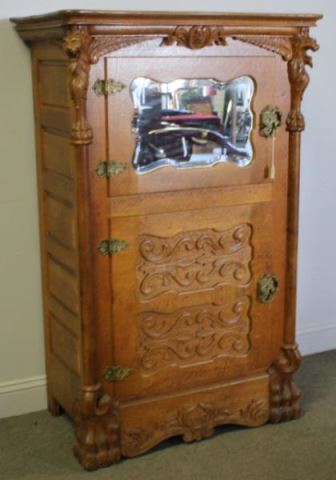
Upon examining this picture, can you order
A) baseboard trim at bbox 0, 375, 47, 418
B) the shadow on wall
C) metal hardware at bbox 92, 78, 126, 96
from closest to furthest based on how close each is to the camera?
metal hardware at bbox 92, 78, 126, 96, the shadow on wall, baseboard trim at bbox 0, 375, 47, 418

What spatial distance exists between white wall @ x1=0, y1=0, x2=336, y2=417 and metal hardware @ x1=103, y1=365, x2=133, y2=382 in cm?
50

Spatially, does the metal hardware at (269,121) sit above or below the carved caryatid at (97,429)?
above

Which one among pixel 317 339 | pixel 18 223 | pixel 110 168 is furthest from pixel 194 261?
pixel 317 339

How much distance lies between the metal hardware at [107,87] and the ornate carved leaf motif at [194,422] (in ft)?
3.60

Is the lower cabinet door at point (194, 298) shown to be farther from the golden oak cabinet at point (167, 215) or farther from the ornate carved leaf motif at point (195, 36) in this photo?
the ornate carved leaf motif at point (195, 36)

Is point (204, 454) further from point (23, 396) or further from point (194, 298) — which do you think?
point (23, 396)

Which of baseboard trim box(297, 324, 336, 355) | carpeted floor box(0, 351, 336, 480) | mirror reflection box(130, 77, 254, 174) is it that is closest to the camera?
mirror reflection box(130, 77, 254, 174)

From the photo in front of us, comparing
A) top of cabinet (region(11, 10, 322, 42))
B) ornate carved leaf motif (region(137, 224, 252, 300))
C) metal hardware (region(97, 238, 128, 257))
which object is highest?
top of cabinet (region(11, 10, 322, 42))

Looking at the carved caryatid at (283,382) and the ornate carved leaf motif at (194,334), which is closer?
the ornate carved leaf motif at (194,334)

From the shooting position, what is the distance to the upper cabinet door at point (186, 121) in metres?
2.32

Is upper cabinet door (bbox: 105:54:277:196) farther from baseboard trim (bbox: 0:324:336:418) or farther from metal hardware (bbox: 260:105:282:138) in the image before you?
baseboard trim (bbox: 0:324:336:418)

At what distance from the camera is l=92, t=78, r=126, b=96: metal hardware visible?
7.41 feet

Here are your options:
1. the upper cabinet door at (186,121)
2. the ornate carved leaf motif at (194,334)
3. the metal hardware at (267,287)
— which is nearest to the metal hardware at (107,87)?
the upper cabinet door at (186,121)

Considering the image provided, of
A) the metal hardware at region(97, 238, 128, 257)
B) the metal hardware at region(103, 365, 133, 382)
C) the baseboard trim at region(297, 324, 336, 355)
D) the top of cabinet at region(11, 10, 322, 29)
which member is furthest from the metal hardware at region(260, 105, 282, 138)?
the baseboard trim at region(297, 324, 336, 355)
